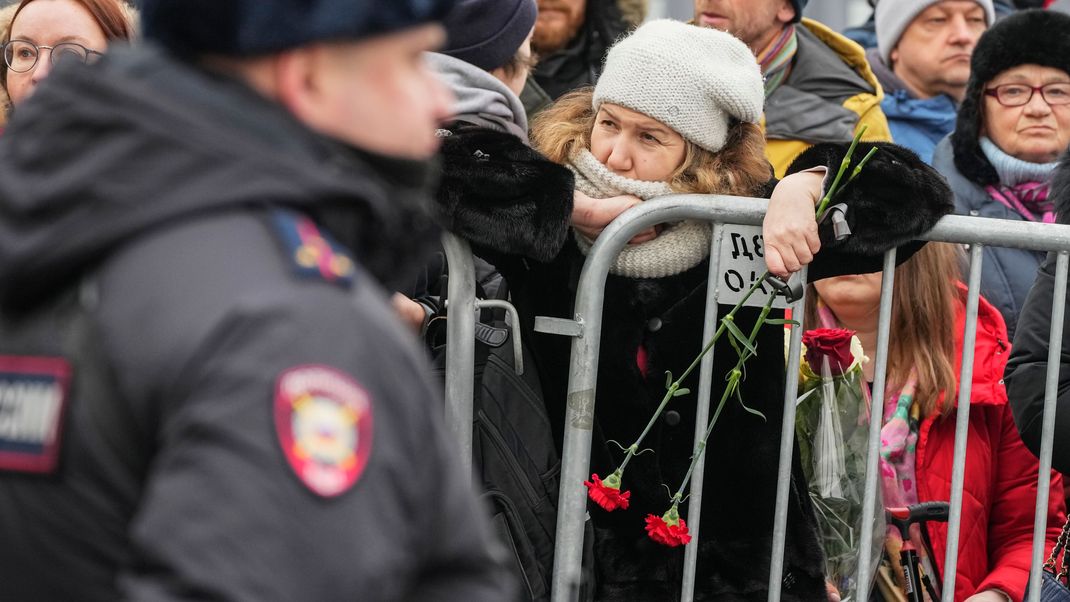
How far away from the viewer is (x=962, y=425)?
3258mm

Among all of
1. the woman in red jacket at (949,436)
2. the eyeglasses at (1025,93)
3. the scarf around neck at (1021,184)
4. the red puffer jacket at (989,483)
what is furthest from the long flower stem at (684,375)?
the eyeglasses at (1025,93)

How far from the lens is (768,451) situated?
3.26m

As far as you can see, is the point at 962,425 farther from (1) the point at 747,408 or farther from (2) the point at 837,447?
(1) the point at 747,408

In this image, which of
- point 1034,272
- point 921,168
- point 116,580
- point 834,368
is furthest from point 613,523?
point 116,580

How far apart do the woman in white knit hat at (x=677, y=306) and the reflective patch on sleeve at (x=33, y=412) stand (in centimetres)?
193

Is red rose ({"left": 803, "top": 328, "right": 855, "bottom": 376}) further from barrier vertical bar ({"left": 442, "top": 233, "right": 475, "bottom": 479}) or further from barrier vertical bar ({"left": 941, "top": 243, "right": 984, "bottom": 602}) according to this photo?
barrier vertical bar ({"left": 442, "top": 233, "right": 475, "bottom": 479})

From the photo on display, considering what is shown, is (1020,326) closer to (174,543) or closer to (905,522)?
(905,522)

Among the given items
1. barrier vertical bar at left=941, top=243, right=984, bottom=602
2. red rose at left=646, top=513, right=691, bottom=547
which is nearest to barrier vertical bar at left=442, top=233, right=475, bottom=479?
red rose at left=646, top=513, right=691, bottom=547

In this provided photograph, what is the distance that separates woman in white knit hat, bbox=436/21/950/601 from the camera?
10.5ft

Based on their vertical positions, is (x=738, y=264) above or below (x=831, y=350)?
above

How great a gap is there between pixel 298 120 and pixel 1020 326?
8.24 ft

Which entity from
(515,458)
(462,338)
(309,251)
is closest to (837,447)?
(515,458)

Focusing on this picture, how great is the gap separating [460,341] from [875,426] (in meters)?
0.93

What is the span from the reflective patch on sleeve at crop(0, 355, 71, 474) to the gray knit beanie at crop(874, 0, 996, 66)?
465cm
